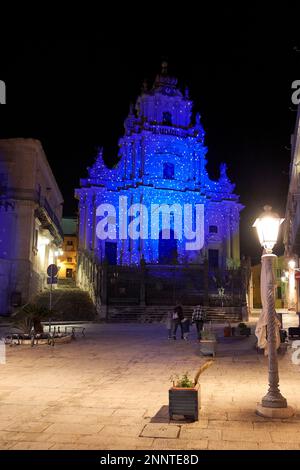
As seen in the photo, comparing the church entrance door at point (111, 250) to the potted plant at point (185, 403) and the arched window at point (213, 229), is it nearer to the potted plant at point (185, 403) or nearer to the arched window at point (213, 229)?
the arched window at point (213, 229)

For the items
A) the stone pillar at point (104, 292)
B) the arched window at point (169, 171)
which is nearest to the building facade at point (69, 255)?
the arched window at point (169, 171)

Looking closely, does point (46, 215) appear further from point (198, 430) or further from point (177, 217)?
point (198, 430)

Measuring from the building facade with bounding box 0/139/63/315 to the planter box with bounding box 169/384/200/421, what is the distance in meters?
24.9

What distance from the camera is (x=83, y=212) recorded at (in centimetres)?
4738

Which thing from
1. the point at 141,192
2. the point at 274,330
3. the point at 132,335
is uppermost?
the point at 141,192

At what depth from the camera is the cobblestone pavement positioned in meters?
5.66

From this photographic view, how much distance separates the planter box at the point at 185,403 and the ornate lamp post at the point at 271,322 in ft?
3.81

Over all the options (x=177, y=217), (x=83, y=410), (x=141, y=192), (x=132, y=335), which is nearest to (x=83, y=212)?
(x=141, y=192)

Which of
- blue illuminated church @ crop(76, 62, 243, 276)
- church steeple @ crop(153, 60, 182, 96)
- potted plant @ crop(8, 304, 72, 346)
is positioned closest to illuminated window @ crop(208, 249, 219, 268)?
blue illuminated church @ crop(76, 62, 243, 276)

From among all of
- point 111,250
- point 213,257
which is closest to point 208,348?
point 111,250

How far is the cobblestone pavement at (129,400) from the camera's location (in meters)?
5.66
